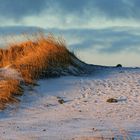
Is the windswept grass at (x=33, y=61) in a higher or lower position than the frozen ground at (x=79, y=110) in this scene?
higher

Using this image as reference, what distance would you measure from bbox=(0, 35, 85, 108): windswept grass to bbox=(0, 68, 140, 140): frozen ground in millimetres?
310

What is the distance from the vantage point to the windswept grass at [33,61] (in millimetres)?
15531

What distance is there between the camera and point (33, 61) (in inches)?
667

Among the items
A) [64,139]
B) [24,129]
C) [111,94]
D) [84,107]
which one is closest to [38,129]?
[24,129]

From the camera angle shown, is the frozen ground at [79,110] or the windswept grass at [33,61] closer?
the frozen ground at [79,110]

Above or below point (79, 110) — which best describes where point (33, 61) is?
above

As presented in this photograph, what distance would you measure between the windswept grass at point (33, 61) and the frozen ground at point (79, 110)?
12.2 inches

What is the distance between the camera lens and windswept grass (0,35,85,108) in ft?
51.0

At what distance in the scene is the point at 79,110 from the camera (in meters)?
14.2

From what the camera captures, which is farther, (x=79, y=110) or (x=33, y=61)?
(x=33, y=61)

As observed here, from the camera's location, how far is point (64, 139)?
11.3 meters

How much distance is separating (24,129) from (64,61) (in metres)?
5.38

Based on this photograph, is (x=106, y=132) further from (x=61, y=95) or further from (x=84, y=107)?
(x=61, y=95)

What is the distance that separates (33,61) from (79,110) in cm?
320
